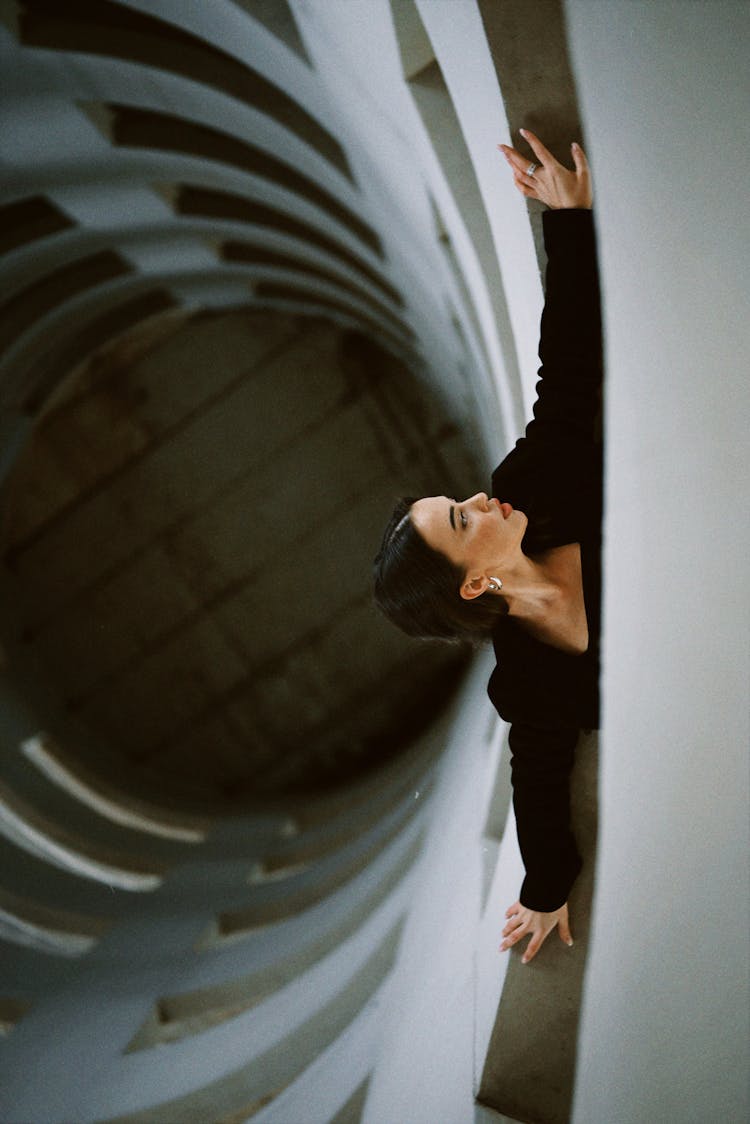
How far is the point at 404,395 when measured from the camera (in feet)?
28.5

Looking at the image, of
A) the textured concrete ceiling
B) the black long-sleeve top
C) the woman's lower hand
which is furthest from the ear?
the textured concrete ceiling

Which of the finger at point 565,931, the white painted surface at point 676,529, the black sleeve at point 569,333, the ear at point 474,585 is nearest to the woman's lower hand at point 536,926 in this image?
the finger at point 565,931

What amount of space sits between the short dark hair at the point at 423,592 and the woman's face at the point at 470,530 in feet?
0.09

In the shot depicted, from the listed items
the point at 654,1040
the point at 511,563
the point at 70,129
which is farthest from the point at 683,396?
the point at 70,129

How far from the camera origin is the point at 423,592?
6.56ft

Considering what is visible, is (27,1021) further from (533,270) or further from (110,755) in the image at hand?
(533,270)

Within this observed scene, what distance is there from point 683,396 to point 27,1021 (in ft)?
18.2

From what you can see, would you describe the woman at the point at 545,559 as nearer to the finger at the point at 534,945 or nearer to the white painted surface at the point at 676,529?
the finger at the point at 534,945

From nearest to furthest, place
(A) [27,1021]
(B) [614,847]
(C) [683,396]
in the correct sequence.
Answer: (C) [683,396] → (B) [614,847] → (A) [27,1021]

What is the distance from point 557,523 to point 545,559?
94mm

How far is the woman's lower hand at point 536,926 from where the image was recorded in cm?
202

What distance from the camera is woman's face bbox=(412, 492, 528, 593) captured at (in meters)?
1.85

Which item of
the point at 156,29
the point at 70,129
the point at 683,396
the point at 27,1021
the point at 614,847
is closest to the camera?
the point at 683,396

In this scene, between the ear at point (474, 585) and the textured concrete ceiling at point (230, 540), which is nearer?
the ear at point (474, 585)
